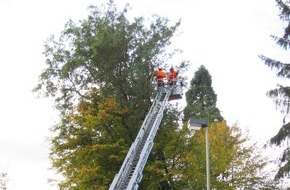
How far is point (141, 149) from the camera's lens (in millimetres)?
19500

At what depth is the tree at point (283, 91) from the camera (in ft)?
55.8

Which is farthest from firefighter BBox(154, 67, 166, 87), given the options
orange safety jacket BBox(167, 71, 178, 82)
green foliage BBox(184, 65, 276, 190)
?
green foliage BBox(184, 65, 276, 190)

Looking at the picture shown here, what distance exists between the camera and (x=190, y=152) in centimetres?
2644

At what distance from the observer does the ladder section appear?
17188 mm

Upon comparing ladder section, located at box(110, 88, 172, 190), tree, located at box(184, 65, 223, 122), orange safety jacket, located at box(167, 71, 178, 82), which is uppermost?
tree, located at box(184, 65, 223, 122)

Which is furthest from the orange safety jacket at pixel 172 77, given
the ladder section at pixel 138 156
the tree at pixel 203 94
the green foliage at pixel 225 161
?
the tree at pixel 203 94

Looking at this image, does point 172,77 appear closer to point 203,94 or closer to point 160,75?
point 160,75

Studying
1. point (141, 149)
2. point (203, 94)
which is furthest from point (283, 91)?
point (203, 94)

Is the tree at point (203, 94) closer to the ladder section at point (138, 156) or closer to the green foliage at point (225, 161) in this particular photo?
the green foliage at point (225, 161)

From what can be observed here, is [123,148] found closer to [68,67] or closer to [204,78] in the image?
[68,67]

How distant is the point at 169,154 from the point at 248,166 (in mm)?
7716

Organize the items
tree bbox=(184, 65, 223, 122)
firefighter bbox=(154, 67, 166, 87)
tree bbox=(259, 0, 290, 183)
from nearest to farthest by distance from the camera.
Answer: tree bbox=(259, 0, 290, 183) < firefighter bbox=(154, 67, 166, 87) < tree bbox=(184, 65, 223, 122)

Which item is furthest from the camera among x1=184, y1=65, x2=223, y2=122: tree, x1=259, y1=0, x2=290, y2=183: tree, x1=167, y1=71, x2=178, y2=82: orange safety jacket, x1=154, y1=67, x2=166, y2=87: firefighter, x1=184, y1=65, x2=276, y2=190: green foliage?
x1=184, y1=65, x2=223, y2=122: tree

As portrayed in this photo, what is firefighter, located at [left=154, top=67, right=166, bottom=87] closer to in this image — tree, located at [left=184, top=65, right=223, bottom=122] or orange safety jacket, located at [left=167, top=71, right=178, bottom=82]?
orange safety jacket, located at [left=167, top=71, right=178, bottom=82]
